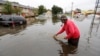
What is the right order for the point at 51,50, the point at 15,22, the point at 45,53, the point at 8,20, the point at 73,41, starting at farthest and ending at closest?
1. the point at 15,22
2. the point at 8,20
3. the point at 51,50
4. the point at 45,53
5. the point at 73,41

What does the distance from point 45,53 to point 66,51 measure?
1.10 metres

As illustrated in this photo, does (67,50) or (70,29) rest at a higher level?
(70,29)

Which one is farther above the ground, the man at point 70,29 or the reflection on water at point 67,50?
the man at point 70,29

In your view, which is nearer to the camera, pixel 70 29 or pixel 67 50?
pixel 70 29

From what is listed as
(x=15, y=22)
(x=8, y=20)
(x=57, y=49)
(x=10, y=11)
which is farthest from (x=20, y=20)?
(x=10, y=11)

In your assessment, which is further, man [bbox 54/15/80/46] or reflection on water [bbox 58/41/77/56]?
reflection on water [bbox 58/41/77/56]

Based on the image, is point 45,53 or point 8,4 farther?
point 8,4

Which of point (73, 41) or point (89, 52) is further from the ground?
point (73, 41)

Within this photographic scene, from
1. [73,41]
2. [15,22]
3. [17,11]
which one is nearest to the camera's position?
[73,41]

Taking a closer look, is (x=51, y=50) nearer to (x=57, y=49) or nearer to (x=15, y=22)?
(x=57, y=49)

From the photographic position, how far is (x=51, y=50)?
7633 millimetres

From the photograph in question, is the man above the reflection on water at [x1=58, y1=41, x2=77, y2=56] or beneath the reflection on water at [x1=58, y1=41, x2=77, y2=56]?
above

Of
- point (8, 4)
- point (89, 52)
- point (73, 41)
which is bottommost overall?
point (89, 52)

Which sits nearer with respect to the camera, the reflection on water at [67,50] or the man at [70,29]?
the man at [70,29]
